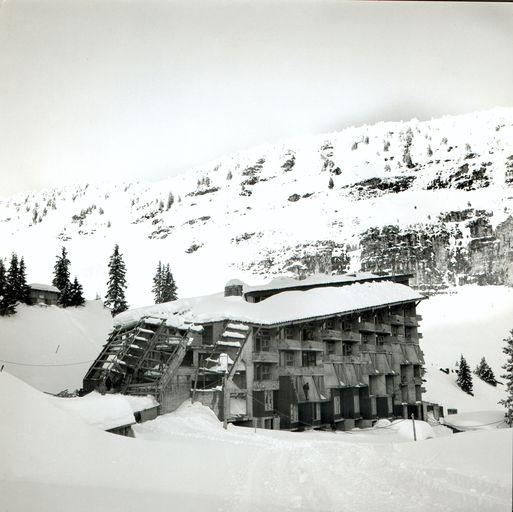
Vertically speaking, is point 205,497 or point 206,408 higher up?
point 205,497

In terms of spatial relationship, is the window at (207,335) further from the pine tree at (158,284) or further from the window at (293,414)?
the window at (293,414)

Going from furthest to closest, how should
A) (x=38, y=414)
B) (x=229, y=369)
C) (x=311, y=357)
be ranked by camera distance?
(x=311, y=357) → (x=229, y=369) → (x=38, y=414)

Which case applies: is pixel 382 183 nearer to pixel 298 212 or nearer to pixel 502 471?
pixel 298 212

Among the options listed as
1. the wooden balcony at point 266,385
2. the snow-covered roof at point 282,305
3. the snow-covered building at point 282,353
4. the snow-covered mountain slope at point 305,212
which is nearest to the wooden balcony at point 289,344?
the snow-covered building at point 282,353

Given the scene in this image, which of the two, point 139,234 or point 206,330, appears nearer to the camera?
point 139,234

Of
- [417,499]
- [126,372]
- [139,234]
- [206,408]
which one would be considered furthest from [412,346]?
[417,499]
